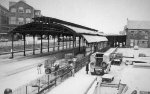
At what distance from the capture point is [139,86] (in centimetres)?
1469

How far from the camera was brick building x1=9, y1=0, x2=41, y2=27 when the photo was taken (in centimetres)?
4972

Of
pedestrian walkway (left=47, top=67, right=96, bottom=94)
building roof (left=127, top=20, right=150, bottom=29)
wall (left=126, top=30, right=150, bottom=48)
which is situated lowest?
pedestrian walkway (left=47, top=67, right=96, bottom=94)

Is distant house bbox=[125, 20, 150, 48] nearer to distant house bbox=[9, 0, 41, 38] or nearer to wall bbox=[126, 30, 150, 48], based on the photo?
wall bbox=[126, 30, 150, 48]

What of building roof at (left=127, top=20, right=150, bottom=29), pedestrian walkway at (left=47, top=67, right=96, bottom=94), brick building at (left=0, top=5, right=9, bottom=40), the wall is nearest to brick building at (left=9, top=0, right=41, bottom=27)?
brick building at (left=0, top=5, right=9, bottom=40)

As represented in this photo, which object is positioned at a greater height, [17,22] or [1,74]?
[17,22]

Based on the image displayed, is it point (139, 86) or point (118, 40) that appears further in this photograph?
point (118, 40)

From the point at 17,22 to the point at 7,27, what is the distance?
3.66 m

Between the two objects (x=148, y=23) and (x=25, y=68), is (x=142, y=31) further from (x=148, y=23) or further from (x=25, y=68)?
(x=25, y=68)

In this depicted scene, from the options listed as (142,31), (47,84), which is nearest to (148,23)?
(142,31)

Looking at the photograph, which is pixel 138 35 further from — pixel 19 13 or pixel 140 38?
pixel 19 13

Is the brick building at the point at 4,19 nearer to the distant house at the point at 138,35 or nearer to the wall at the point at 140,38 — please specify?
the distant house at the point at 138,35

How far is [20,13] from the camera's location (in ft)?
167

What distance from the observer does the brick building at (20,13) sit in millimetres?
49719

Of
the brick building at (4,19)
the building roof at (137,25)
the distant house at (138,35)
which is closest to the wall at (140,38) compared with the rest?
the distant house at (138,35)
